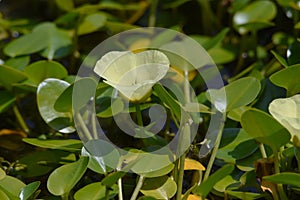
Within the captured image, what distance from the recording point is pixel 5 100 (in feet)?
2.83

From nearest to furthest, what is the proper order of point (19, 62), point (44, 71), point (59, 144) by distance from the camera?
1. point (59, 144)
2. point (44, 71)
3. point (19, 62)

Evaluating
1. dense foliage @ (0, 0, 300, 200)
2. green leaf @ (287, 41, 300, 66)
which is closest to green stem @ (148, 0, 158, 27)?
dense foliage @ (0, 0, 300, 200)

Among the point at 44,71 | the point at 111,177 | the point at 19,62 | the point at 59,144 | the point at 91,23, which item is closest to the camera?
the point at 111,177

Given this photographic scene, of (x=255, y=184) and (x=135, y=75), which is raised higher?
(x=135, y=75)

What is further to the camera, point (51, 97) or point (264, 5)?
point (264, 5)

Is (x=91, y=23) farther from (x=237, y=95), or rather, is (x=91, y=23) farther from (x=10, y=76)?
(x=237, y=95)

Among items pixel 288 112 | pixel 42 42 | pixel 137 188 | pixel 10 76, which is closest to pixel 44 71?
pixel 10 76

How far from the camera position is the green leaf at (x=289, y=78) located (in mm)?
718

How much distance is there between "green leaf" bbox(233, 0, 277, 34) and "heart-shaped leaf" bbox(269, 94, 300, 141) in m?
0.38

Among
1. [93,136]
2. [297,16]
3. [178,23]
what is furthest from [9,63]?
[297,16]

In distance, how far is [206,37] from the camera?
112cm

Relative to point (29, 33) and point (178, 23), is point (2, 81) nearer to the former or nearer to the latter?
point (29, 33)

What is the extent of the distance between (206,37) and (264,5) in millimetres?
130

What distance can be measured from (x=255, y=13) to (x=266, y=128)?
1.35 feet
